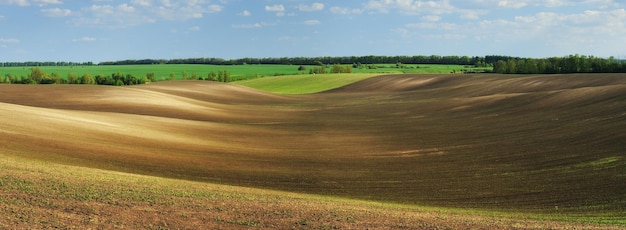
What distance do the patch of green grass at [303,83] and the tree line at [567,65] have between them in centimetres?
3586

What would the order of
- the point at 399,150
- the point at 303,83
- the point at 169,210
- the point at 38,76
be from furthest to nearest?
the point at 38,76
the point at 303,83
the point at 399,150
the point at 169,210

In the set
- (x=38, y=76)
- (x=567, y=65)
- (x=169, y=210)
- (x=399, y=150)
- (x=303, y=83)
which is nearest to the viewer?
(x=169, y=210)

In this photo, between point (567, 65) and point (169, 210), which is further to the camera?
point (567, 65)

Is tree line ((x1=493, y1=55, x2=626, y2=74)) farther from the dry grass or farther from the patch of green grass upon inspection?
the dry grass

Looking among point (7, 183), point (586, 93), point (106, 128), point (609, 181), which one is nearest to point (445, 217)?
point (609, 181)

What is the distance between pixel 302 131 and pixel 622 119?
23702 mm

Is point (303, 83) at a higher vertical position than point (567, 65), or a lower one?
lower

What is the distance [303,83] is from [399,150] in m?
108

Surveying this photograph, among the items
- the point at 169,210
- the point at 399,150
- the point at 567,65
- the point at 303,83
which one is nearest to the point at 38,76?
the point at 303,83

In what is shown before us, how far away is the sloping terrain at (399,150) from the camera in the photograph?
2445cm

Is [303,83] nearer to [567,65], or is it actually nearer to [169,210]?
[567,65]

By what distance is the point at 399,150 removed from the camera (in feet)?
116

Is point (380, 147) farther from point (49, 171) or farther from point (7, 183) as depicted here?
point (7, 183)

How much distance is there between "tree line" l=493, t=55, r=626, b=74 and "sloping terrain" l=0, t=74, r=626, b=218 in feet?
235
